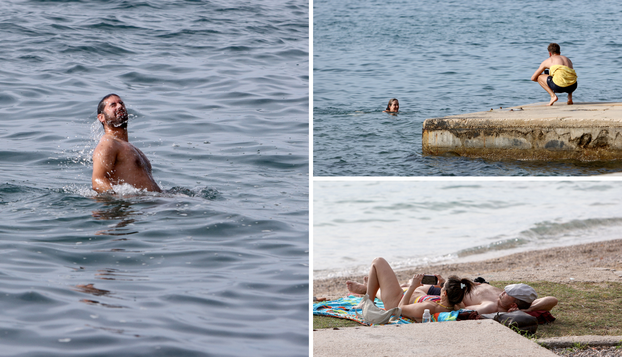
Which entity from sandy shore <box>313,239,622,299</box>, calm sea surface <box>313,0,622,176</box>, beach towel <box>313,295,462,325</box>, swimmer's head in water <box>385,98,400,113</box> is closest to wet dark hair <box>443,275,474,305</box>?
beach towel <box>313,295,462,325</box>

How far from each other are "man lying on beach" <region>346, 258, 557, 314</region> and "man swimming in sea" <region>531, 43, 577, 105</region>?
19.0 ft

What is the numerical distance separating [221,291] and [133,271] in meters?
0.85

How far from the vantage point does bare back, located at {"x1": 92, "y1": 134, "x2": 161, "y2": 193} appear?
807cm

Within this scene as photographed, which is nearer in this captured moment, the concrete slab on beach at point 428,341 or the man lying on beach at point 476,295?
the concrete slab on beach at point 428,341

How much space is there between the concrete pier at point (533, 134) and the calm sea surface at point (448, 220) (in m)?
2.20

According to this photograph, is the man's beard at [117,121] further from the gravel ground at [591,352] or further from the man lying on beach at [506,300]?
the gravel ground at [591,352]

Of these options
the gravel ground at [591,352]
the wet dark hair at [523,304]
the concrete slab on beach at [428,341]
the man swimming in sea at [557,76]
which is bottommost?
the wet dark hair at [523,304]

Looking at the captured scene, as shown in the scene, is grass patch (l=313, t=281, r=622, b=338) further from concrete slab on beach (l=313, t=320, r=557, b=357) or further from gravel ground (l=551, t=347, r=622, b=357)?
concrete slab on beach (l=313, t=320, r=557, b=357)

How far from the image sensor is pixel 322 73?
76.5 ft

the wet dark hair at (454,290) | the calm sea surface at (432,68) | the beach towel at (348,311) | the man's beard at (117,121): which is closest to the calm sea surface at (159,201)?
the beach towel at (348,311)

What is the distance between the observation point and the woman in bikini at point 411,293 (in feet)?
22.8

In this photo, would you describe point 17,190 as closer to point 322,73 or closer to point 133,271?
point 133,271

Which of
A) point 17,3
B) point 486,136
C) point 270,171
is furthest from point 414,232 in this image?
point 17,3

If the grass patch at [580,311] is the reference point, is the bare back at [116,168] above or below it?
above
